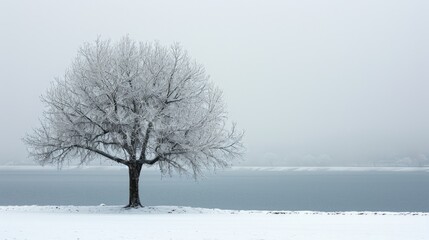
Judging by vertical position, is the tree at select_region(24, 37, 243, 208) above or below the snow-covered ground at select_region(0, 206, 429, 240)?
above

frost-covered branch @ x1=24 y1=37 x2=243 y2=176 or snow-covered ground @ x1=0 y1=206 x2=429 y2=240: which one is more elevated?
frost-covered branch @ x1=24 y1=37 x2=243 y2=176

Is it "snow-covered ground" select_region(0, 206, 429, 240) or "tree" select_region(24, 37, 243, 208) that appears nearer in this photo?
"snow-covered ground" select_region(0, 206, 429, 240)

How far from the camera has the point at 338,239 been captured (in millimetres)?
22344

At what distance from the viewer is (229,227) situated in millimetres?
26328

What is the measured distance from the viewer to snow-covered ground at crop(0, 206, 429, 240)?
22.8 metres

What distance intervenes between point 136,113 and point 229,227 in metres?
12.4

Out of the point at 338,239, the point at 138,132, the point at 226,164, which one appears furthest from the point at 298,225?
the point at 138,132

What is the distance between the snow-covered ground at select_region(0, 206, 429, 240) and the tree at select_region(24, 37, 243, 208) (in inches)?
174

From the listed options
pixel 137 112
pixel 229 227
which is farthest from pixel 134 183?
pixel 229 227

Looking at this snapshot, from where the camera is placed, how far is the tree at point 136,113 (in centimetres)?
3525

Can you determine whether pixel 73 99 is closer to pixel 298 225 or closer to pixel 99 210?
pixel 99 210

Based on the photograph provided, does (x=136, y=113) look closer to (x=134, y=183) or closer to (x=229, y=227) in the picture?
(x=134, y=183)

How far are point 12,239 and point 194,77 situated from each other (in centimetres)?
1883

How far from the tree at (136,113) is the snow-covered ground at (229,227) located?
4.42 metres
